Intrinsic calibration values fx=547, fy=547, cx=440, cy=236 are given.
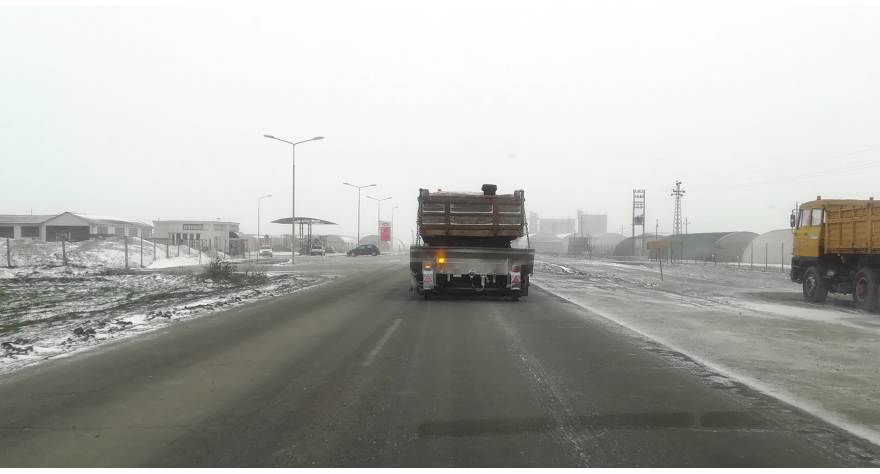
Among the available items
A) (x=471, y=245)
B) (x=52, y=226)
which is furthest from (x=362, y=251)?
(x=471, y=245)

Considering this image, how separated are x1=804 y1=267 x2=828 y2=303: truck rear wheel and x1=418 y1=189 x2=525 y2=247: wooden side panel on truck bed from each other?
28.7 feet

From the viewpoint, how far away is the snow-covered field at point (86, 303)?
8.57m

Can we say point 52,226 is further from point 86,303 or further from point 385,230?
point 86,303

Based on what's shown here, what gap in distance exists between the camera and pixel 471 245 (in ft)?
51.8

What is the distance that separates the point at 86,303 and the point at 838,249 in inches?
784

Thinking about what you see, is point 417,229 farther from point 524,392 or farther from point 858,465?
point 858,465

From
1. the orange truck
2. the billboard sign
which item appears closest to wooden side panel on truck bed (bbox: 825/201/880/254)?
the orange truck

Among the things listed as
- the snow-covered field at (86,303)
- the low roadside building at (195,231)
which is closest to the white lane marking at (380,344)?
the snow-covered field at (86,303)

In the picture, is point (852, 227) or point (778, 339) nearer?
point (778, 339)

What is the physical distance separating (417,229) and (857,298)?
467 inches

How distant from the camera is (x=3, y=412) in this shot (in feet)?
16.4

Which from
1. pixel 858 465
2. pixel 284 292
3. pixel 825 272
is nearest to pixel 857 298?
pixel 825 272

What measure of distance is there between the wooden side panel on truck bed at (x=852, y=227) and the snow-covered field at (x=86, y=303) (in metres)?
16.1

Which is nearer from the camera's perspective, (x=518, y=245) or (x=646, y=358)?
(x=646, y=358)
